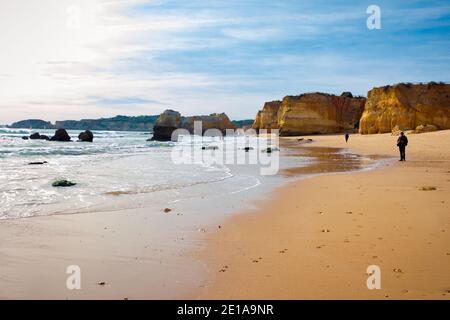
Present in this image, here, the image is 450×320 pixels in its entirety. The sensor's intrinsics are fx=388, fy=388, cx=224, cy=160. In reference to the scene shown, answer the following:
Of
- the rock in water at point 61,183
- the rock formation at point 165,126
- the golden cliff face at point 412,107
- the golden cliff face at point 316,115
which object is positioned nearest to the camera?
the rock in water at point 61,183

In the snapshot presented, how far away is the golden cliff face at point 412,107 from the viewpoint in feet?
163

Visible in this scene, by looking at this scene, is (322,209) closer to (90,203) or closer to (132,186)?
(90,203)

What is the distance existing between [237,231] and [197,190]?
18.1 feet

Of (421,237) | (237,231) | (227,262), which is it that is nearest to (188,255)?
(227,262)

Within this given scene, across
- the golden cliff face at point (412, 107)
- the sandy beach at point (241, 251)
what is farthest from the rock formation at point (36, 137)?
the sandy beach at point (241, 251)

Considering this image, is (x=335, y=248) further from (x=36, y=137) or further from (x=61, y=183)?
(x=36, y=137)

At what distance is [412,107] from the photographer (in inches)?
2000

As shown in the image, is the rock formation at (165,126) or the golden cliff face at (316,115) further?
the golden cliff face at (316,115)

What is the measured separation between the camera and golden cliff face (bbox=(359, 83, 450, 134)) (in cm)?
4962

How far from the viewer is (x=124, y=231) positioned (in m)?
7.00

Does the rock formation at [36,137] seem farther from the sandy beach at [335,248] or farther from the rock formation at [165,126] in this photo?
the sandy beach at [335,248]

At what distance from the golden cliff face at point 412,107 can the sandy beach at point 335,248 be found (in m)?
44.7

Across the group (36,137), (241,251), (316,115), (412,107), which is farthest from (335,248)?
(316,115)

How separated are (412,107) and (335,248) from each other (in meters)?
51.2
